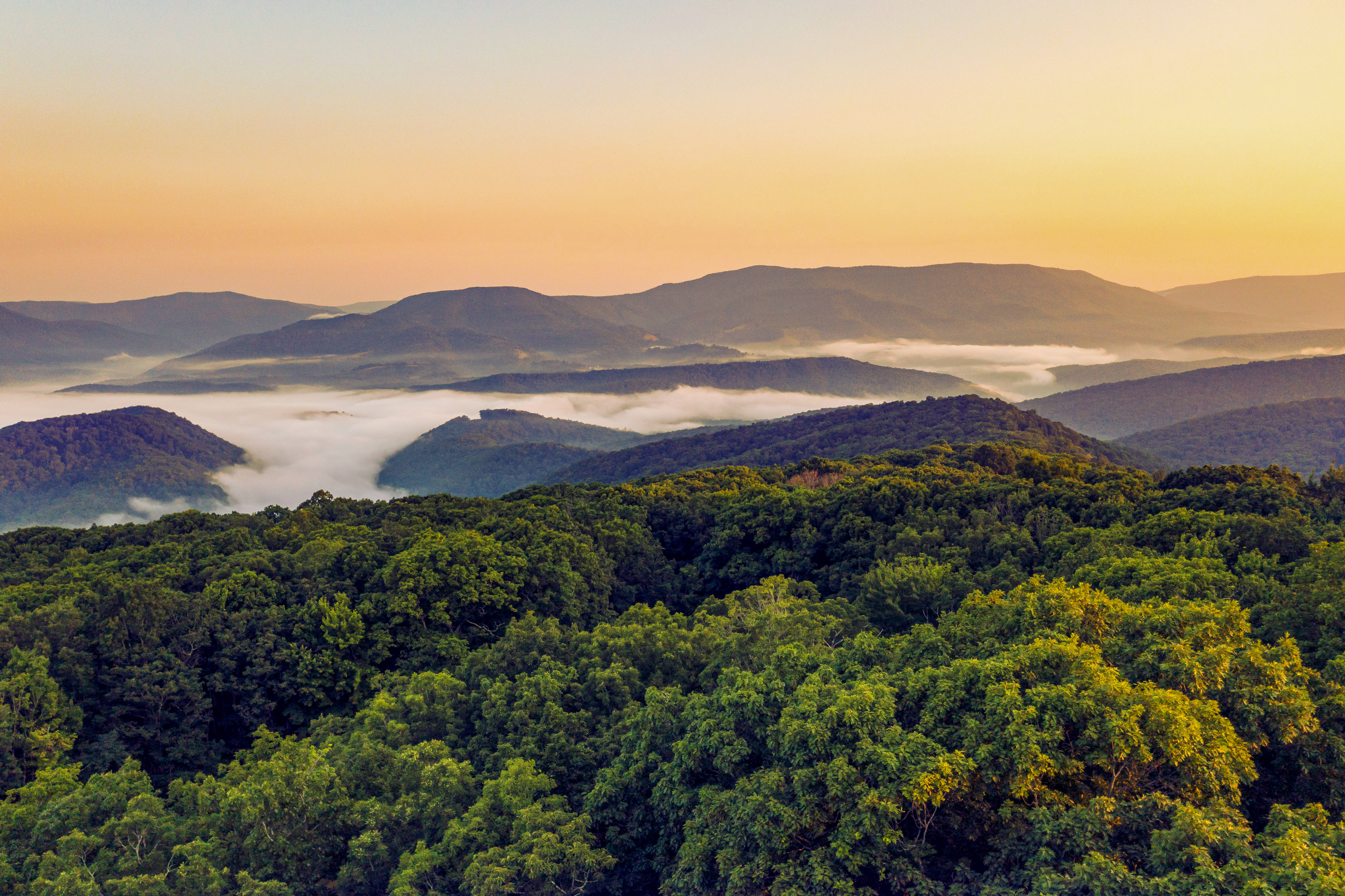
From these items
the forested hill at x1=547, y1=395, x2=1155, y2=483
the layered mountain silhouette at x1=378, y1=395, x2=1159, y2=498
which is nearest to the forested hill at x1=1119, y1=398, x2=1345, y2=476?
the layered mountain silhouette at x1=378, y1=395, x2=1159, y2=498

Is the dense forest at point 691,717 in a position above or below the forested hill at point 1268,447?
above

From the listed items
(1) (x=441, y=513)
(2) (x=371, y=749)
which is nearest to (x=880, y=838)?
(2) (x=371, y=749)

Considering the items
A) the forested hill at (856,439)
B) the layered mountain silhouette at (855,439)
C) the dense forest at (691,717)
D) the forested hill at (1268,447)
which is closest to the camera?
the dense forest at (691,717)

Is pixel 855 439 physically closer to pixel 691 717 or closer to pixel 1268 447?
pixel 1268 447

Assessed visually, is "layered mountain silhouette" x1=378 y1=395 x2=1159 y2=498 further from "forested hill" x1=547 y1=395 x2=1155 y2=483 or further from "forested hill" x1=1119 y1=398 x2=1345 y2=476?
"forested hill" x1=1119 y1=398 x2=1345 y2=476

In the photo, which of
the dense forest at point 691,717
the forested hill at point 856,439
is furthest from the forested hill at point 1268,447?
the dense forest at point 691,717

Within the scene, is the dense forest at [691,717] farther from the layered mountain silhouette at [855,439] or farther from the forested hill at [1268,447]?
the forested hill at [1268,447]

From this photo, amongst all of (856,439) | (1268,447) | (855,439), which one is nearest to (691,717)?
(856,439)

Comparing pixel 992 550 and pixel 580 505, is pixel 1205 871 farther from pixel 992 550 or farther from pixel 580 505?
pixel 580 505
